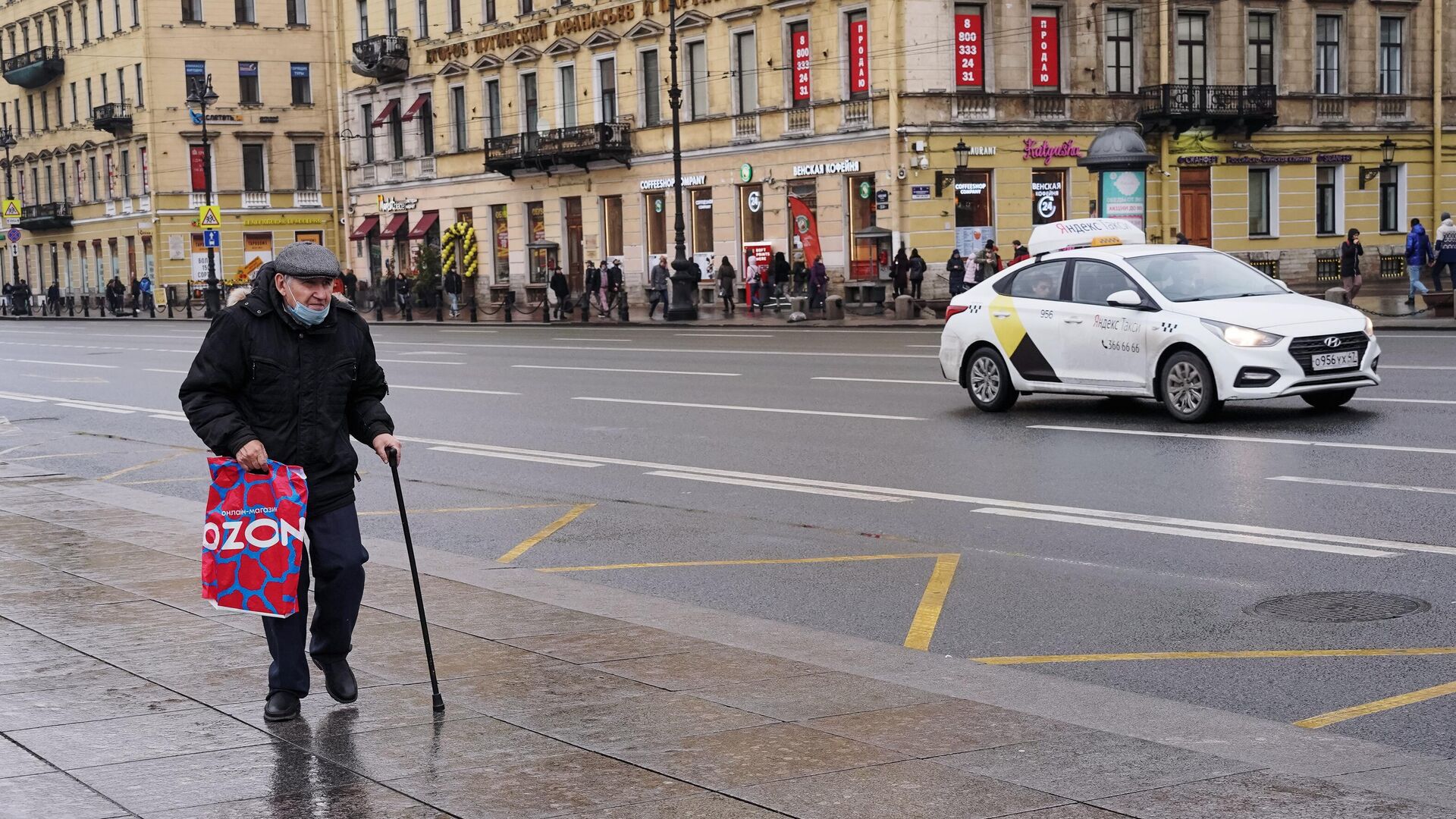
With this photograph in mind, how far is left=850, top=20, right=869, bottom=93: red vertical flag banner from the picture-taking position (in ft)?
147

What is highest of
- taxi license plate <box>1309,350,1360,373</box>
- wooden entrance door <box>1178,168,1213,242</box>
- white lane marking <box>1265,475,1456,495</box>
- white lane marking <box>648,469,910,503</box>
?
wooden entrance door <box>1178,168,1213,242</box>

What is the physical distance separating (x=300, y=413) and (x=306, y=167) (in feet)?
257

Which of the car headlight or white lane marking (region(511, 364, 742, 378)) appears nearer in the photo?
the car headlight

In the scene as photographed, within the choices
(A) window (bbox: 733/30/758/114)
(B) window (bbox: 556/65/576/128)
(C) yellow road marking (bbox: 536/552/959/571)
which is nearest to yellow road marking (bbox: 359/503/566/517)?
(C) yellow road marking (bbox: 536/552/959/571)

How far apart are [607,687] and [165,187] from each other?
3024 inches

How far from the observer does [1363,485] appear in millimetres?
11469

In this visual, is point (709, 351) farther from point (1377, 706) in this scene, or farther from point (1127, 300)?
point (1377, 706)

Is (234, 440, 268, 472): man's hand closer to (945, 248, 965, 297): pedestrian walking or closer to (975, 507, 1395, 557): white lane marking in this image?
(975, 507, 1395, 557): white lane marking

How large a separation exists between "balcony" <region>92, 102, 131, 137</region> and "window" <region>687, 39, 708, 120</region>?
39.3 meters

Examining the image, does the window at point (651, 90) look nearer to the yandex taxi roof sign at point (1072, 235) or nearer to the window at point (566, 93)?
the window at point (566, 93)

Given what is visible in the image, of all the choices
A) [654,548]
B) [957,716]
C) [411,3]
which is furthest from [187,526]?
[411,3]

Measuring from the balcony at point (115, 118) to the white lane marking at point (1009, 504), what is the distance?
70.7 meters

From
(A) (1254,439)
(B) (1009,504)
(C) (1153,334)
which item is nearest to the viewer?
(B) (1009,504)

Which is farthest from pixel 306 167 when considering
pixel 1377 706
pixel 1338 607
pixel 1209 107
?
pixel 1377 706
